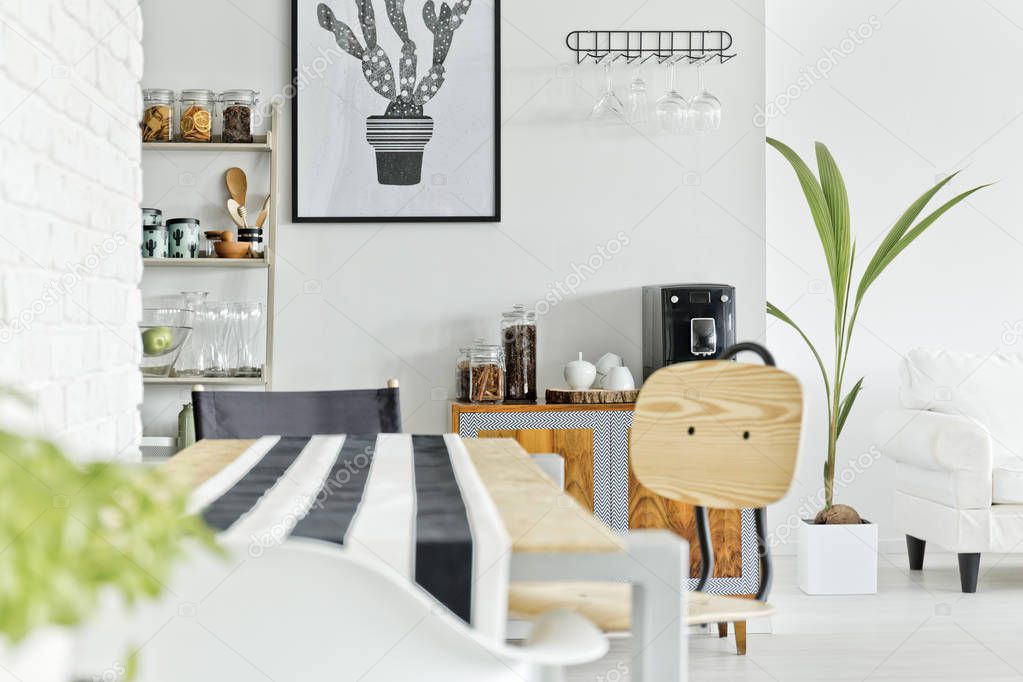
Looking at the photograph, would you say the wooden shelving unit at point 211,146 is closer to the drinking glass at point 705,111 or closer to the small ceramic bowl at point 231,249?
the small ceramic bowl at point 231,249

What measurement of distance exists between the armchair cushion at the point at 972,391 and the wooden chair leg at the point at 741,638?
147 cm

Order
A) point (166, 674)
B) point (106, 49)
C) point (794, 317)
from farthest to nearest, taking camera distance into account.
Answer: point (794, 317)
point (106, 49)
point (166, 674)

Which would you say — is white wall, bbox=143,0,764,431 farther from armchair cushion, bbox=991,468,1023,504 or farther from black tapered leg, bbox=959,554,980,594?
black tapered leg, bbox=959,554,980,594

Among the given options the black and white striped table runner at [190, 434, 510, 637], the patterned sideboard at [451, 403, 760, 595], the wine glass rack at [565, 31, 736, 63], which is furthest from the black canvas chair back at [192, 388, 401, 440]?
the wine glass rack at [565, 31, 736, 63]

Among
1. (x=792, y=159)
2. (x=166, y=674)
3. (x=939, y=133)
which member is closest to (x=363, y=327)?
(x=792, y=159)

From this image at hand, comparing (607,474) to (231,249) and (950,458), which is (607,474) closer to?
(950,458)

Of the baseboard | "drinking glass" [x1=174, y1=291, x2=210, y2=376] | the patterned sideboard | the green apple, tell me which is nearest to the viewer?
the green apple

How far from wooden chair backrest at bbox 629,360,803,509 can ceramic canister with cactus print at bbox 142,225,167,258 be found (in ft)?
6.96

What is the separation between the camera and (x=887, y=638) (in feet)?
9.93

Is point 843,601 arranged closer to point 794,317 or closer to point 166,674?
point 794,317

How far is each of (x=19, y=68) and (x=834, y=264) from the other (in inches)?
111

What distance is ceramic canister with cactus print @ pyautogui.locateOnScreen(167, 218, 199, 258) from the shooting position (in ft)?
11.3

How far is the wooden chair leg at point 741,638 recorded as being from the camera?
2.92 metres

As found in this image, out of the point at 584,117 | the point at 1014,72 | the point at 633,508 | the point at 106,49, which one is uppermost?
the point at 1014,72
